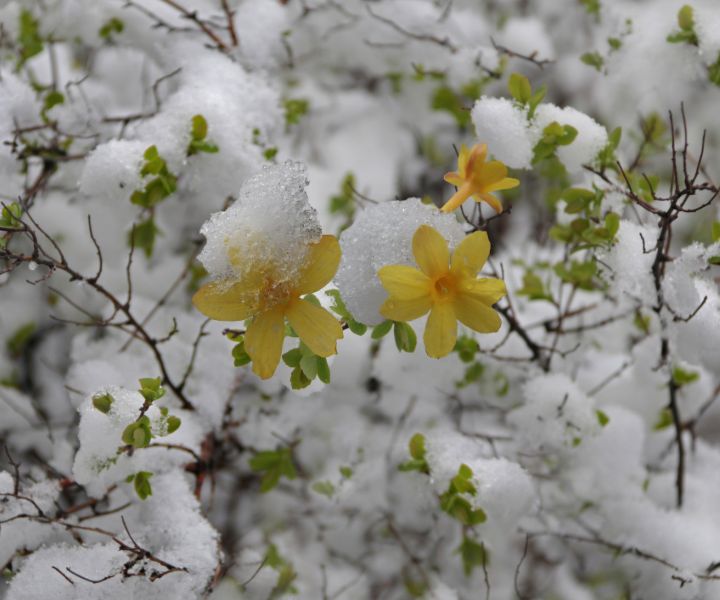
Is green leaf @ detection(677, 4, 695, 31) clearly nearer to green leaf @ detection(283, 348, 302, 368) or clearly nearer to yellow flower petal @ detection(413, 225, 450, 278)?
yellow flower petal @ detection(413, 225, 450, 278)

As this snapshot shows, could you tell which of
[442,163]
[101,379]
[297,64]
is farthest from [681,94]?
[101,379]

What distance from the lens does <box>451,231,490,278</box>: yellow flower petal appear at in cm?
77

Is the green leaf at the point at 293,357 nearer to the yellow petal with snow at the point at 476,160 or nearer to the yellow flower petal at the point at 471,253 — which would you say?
the yellow flower petal at the point at 471,253

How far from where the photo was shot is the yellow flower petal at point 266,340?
77 centimetres

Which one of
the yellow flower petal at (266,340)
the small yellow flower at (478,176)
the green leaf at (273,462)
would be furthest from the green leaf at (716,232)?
the green leaf at (273,462)

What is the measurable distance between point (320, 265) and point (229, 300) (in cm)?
12

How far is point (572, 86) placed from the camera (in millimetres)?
2629

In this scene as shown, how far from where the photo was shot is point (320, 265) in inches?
30.6

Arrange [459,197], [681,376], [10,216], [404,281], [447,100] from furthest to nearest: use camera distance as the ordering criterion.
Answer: [447,100]
[681,376]
[10,216]
[459,197]
[404,281]

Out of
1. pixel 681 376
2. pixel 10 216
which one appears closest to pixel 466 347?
pixel 681 376

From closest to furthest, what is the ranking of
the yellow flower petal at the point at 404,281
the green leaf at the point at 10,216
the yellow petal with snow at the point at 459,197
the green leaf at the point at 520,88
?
the yellow flower petal at the point at 404,281, the yellow petal with snow at the point at 459,197, the green leaf at the point at 10,216, the green leaf at the point at 520,88

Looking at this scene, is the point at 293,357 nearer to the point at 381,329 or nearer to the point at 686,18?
the point at 381,329

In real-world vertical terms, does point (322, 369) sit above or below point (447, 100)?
below

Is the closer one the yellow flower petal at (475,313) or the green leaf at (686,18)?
the yellow flower petal at (475,313)
